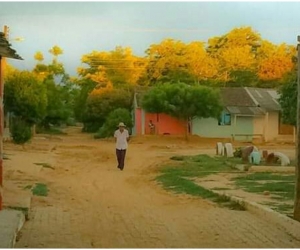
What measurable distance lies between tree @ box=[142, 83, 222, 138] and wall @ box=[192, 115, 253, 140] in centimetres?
366

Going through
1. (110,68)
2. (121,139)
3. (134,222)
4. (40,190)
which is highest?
(110,68)

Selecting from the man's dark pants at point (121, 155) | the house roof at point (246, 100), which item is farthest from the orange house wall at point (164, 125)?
the man's dark pants at point (121, 155)

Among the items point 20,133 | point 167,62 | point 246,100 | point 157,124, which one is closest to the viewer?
point 20,133

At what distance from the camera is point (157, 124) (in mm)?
48844

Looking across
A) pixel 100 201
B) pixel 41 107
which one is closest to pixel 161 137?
pixel 41 107

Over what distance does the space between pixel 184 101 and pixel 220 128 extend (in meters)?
5.83

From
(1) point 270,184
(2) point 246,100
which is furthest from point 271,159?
(2) point 246,100

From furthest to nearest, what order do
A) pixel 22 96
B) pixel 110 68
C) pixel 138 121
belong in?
pixel 110 68 < pixel 138 121 < pixel 22 96

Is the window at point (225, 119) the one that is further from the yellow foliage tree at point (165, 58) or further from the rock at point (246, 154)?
the rock at point (246, 154)

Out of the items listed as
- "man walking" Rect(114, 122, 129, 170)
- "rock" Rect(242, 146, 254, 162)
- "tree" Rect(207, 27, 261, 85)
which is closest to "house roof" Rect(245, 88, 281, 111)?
"tree" Rect(207, 27, 261, 85)

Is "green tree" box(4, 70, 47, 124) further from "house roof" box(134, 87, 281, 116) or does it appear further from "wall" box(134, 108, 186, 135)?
"wall" box(134, 108, 186, 135)

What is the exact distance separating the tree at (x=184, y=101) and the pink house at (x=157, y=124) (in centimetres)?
322

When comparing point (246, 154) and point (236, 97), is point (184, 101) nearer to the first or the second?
point (236, 97)

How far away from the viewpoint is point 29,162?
2408cm
